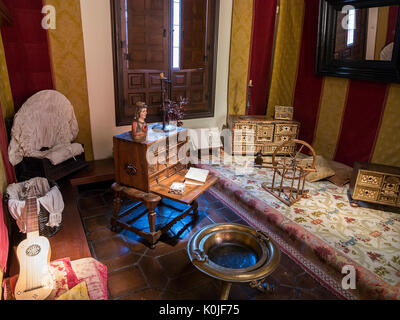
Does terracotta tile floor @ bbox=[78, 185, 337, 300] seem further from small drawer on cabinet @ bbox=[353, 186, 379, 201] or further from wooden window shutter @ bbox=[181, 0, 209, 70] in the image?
wooden window shutter @ bbox=[181, 0, 209, 70]

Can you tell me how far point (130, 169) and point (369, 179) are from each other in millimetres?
3230

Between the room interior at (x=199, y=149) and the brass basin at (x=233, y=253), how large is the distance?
15 millimetres

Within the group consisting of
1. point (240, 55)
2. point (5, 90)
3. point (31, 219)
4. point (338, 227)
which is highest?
point (240, 55)

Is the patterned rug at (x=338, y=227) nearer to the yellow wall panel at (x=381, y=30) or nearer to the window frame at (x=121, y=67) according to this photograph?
the window frame at (x=121, y=67)

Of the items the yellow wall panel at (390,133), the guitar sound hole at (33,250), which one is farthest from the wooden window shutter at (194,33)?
the guitar sound hole at (33,250)

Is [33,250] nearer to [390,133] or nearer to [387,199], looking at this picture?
[387,199]

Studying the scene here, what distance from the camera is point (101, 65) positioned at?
5.16 meters

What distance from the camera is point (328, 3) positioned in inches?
213

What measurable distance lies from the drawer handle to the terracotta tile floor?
843 mm

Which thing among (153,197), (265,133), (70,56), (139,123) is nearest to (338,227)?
(153,197)

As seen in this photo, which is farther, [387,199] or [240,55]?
[240,55]

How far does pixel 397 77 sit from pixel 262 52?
9.11 ft

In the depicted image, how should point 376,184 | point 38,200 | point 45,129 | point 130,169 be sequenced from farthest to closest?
point 45,129 → point 376,184 → point 130,169 → point 38,200

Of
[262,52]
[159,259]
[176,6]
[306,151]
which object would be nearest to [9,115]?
[159,259]
